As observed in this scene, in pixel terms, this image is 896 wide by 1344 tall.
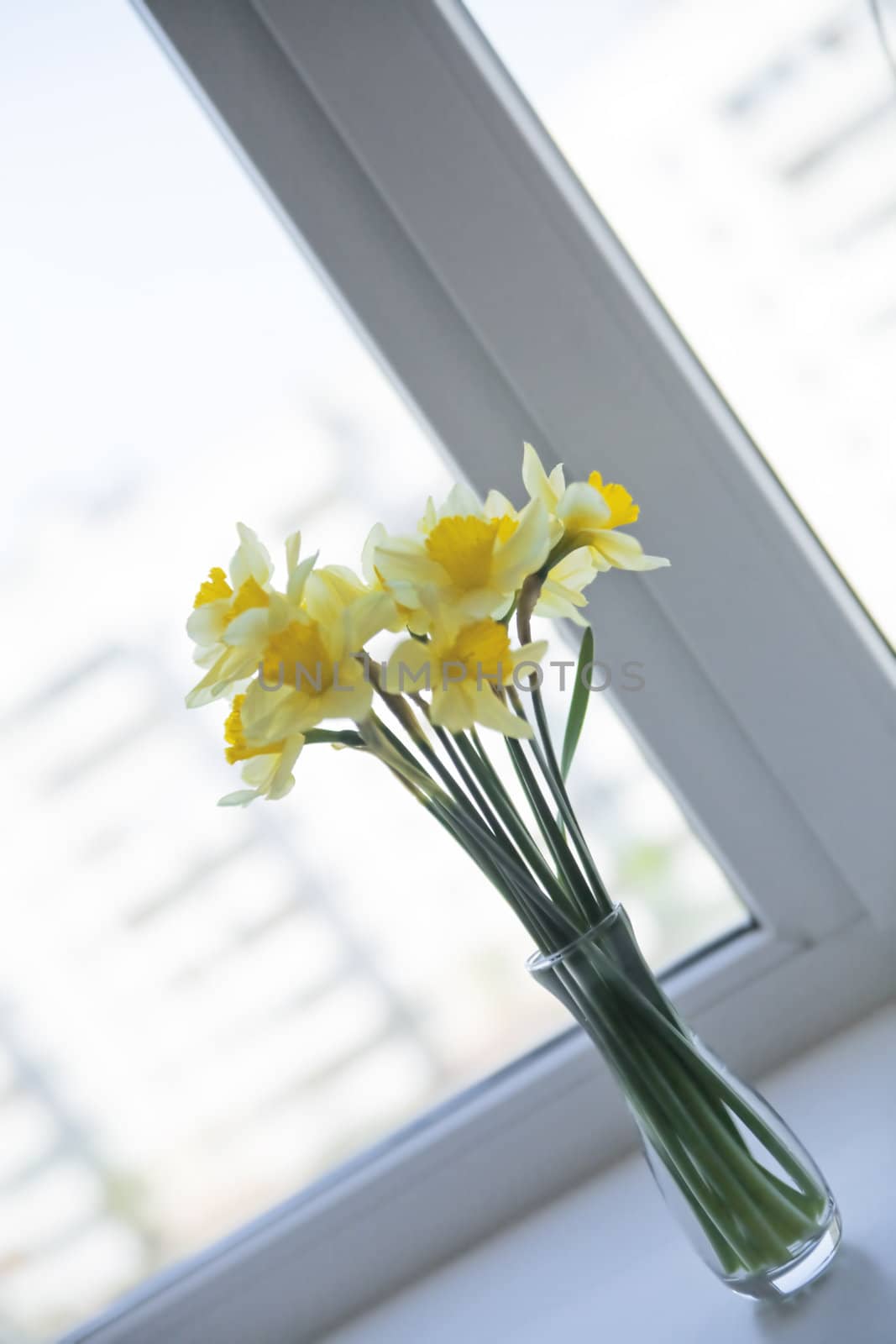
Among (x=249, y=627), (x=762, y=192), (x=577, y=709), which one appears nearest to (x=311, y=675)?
(x=249, y=627)

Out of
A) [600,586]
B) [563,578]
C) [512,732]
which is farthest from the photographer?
[600,586]

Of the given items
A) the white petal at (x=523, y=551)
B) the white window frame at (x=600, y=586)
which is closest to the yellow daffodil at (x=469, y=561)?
the white petal at (x=523, y=551)

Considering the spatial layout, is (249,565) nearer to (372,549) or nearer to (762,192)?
(372,549)

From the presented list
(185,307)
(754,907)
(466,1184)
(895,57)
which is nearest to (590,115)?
(895,57)

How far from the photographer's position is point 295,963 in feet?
2.97

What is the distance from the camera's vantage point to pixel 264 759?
1.89 feet

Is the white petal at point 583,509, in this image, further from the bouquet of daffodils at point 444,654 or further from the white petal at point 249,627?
the white petal at point 249,627

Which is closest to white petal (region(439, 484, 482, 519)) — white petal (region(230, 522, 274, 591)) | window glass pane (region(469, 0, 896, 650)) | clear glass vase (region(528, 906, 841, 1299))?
white petal (region(230, 522, 274, 591))

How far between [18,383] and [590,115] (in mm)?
513

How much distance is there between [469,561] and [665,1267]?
0.50m

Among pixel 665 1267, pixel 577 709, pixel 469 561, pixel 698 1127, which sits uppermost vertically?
pixel 469 561

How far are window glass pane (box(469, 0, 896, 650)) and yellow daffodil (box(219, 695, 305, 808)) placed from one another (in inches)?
20.0

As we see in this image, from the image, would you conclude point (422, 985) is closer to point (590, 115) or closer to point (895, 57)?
point (590, 115)

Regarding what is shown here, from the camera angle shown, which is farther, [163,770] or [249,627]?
[163,770]
